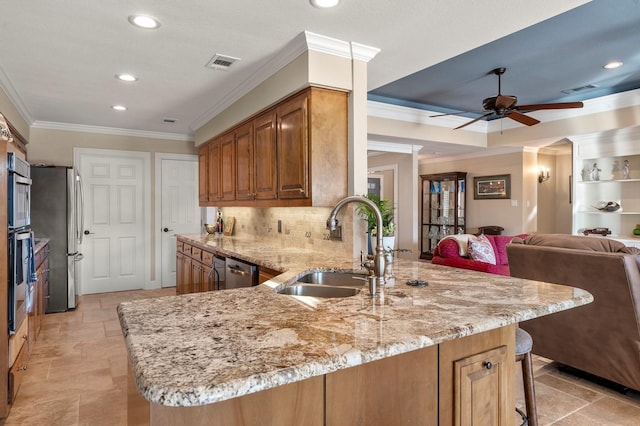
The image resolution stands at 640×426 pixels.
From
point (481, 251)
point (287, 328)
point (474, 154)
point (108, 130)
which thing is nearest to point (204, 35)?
point (287, 328)

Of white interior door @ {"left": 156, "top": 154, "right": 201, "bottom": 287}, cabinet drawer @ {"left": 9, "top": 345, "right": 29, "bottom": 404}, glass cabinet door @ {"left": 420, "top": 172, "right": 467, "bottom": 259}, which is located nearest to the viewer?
cabinet drawer @ {"left": 9, "top": 345, "right": 29, "bottom": 404}

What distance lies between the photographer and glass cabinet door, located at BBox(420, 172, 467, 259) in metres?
8.12

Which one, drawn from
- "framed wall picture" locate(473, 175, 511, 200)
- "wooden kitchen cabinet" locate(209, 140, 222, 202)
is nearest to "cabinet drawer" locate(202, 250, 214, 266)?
"wooden kitchen cabinet" locate(209, 140, 222, 202)

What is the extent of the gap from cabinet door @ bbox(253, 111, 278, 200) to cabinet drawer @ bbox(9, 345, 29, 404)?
2141 millimetres

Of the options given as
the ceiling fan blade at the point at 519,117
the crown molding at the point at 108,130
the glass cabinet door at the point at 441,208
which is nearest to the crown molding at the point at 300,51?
the ceiling fan blade at the point at 519,117

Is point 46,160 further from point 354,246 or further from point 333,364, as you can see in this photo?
point 333,364

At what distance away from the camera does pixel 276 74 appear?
A: 327cm

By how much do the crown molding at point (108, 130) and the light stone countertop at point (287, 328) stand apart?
16.3 ft

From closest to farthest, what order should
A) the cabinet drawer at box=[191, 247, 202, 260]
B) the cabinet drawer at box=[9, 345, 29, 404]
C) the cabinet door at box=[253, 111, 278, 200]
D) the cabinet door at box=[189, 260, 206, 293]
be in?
the cabinet drawer at box=[9, 345, 29, 404]
the cabinet door at box=[253, 111, 278, 200]
the cabinet door at box=[189, 260, 206, 293]
the cabinet drawer at box=[191, 247, 202, 260]

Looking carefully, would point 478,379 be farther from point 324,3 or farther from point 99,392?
point 99,392

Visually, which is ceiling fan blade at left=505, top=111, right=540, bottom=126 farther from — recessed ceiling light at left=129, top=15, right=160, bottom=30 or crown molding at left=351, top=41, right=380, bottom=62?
recessed ceiling light at left=129, top=15, right=160, bottom=30

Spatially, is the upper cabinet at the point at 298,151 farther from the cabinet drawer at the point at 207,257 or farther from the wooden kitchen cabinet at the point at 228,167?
the cabinet drawer at the point at 207,257

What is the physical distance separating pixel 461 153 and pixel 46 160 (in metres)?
6.95

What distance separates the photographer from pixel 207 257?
158 inches
